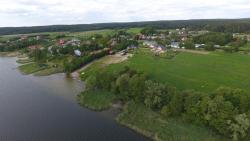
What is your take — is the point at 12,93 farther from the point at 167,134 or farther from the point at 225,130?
the point at 225,130

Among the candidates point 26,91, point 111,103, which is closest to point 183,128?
point 111,103

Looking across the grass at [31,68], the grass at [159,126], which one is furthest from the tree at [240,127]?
the grass at [31,68]

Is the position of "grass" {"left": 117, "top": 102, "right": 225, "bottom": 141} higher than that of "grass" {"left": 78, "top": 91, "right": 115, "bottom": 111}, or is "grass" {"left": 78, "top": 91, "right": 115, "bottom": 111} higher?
"grass" {"left": 78, "top": 91, "right": 115, "bottom": 111}

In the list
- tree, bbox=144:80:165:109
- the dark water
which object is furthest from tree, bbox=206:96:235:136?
the dark water

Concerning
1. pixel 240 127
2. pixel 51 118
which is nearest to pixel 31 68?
pixel 51 118

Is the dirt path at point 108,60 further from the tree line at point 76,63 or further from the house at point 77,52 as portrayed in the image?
the house at point 77,52

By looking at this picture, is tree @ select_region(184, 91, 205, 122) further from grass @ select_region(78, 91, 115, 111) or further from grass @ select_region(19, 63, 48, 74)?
grass @ select_region(19, 63, 48, 74)
